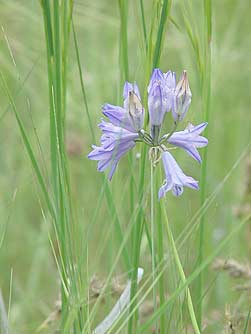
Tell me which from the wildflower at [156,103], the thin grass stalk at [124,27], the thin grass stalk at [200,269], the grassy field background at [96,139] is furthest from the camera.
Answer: the grassy field background at [96,139]

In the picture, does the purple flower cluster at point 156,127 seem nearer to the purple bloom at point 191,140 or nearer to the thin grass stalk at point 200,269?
the purple bloom at point 191,140

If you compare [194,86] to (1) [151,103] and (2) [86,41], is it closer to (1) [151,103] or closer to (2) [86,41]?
(2) [86,41]

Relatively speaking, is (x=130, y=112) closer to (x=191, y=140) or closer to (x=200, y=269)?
(x=191, y=140)

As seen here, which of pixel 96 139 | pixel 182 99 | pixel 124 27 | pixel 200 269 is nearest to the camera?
pixel 200 269

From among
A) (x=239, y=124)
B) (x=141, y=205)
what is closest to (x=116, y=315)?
(x=141, y=205)

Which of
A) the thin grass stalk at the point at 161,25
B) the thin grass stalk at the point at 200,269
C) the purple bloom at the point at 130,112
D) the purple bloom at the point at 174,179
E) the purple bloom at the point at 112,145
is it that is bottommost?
the thin grass stalk at the point at 200,269

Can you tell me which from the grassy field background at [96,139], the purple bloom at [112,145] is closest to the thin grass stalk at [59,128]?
the purple bloom at [112,145]

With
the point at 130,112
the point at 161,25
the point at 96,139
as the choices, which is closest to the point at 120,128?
the point at 130,112
